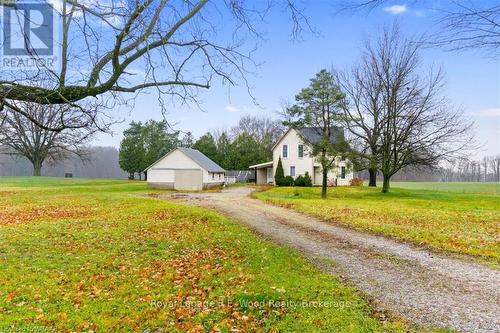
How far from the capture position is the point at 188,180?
35750 mm

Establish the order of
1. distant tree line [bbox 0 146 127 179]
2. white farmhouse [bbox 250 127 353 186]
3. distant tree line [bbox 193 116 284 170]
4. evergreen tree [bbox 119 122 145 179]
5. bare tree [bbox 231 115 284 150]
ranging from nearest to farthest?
white farmhouse [bbox 250 127 353 186] < distant tree line [bbox 193 116 284 170] < evergreen tree [bbox 119 122 145 179] < bare tree [bbox 231 115 284 150] < distant tree line [bbox 0 146 127 179]

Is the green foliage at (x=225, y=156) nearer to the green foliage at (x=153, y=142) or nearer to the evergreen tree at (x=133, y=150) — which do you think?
the green foliage at (x=153, y=142)

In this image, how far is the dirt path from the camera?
4.52 metres

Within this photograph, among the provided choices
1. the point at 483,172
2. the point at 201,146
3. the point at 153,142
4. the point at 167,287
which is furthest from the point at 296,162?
the point at 483,172

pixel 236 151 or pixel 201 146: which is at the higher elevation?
pixel 201 146

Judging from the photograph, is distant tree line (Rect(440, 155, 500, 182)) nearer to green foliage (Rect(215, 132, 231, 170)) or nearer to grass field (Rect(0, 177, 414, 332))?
green foliage (Rect(215, 132, 231, 170))

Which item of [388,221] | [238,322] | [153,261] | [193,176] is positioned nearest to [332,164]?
[388,221]

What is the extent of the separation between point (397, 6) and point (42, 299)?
20.6ft

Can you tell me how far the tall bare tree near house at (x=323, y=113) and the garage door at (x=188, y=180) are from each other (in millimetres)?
13356

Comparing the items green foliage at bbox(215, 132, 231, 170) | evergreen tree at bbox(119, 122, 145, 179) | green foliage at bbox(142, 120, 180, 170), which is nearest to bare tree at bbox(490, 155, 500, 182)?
green foliage at bbox(215, 132, 231, 170)

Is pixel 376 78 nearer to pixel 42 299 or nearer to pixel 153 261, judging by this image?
pixel 153 261

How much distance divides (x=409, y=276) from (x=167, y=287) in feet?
14.2

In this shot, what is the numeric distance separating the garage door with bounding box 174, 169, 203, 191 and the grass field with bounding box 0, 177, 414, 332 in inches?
986

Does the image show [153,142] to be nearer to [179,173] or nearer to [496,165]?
[179,173]
